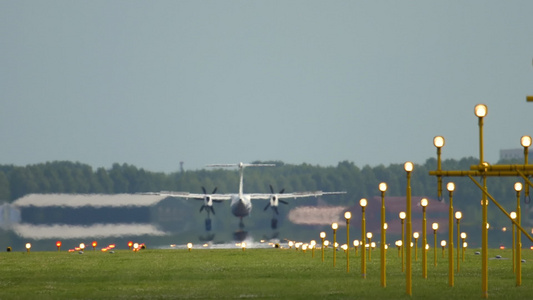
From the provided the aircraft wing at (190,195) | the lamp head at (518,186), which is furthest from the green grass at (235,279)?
the aircraft wing at (190,195)

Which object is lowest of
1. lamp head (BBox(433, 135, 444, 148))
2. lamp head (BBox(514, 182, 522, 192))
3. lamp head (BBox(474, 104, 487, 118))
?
lamp head (BBox(514, 182, 522, 192))

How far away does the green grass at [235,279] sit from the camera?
35750 mm

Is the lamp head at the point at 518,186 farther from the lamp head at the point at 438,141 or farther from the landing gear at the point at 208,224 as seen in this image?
the landing gear at the point at 208,224

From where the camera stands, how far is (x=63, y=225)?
→ 99.2 m

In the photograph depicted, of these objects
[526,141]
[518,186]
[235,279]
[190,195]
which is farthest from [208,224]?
[526,141]

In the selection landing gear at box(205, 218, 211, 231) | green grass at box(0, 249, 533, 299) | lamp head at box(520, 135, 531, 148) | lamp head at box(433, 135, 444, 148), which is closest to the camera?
lamp head at box(433, 135, 444, 148)

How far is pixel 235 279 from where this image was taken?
44375 millimetres

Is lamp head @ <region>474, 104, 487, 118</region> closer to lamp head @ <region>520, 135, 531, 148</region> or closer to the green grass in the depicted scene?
lamp head @ <region>520, 135, 531, 148</region>

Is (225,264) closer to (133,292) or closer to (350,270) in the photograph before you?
(350,270)

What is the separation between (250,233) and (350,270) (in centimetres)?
7272

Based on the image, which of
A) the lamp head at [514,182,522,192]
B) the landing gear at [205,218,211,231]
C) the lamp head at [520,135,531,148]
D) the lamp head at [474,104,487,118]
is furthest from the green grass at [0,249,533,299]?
the landing gear at [205,218,211,231]

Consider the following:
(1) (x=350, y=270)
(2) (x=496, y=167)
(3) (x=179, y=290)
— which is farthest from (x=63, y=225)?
(2) (x=496, y=167)

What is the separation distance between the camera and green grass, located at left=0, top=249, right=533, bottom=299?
35.8 meters

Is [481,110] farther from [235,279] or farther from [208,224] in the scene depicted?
[208,224]
